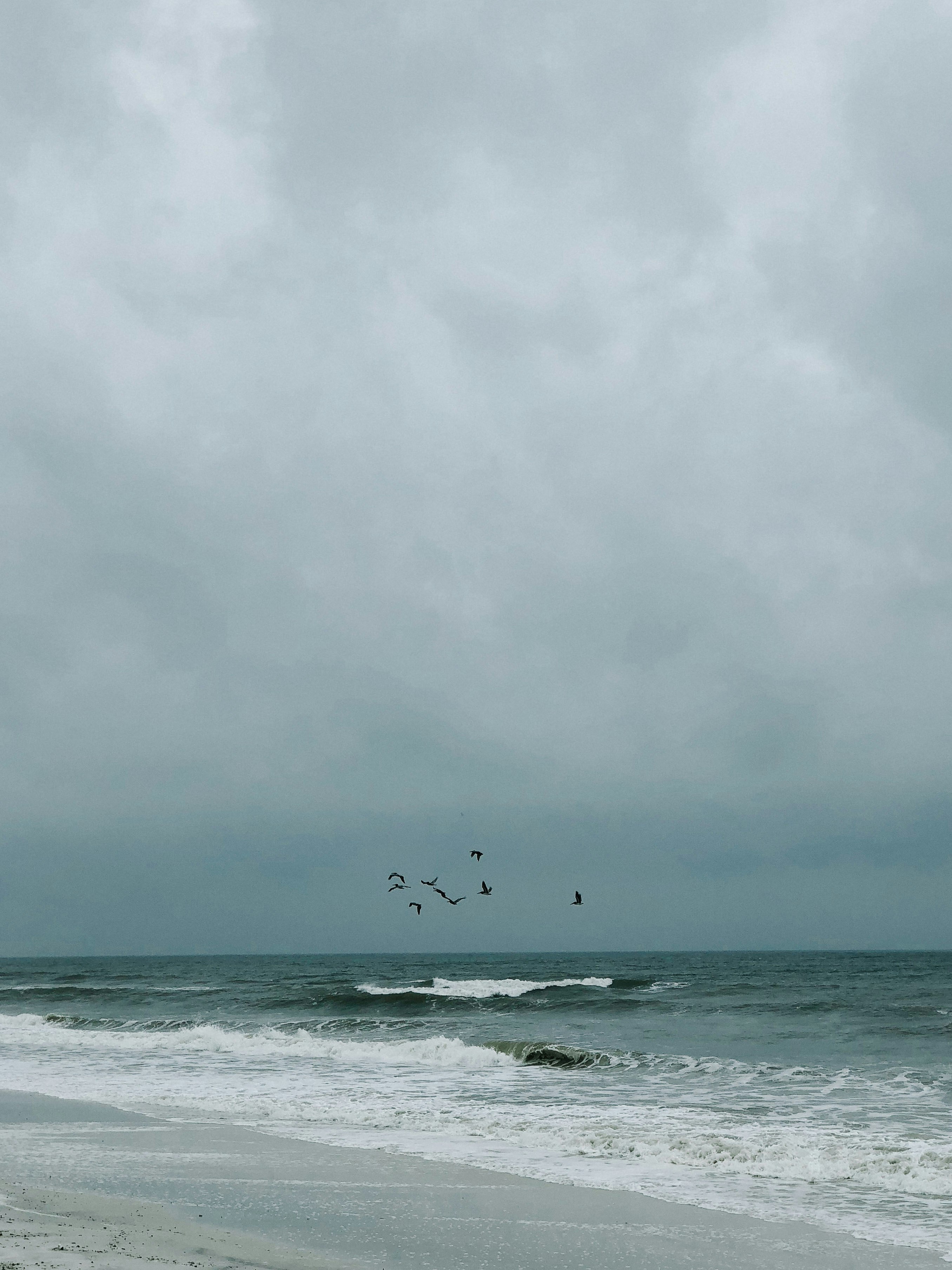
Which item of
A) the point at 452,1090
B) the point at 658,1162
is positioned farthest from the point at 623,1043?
the point at 658,1162

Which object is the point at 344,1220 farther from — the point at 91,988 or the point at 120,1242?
the point at 91,988

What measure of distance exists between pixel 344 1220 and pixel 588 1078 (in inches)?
543

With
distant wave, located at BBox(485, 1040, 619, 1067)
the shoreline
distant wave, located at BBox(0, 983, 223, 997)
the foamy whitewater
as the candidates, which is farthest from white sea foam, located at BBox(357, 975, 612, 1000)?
the shoreline

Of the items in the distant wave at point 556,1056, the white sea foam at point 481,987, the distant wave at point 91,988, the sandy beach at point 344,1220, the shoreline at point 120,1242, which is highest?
the shoreline at point 120,1242

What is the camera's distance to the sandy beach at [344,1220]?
10.3 m

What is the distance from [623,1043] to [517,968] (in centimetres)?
7926

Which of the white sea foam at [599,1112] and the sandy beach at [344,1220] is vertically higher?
the sandy beach at [344,1220]

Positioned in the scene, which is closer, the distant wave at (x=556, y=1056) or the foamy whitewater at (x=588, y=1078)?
the foamy whitewater at (x=588, y=1078)

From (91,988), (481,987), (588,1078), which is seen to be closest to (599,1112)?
(588,1078)

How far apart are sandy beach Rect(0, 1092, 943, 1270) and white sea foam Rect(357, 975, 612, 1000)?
1413 inches

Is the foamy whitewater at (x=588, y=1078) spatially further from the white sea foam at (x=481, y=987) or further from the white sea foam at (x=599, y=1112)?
the white sea foam at (x=481, y=987)

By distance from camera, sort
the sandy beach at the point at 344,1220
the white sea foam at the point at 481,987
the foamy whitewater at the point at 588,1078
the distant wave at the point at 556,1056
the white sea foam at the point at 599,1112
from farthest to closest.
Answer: the white sea foam at the point at 481,987 → the distant wave at the point at 556,1056 → the foamy whitewater at the point at 588,1078 → the white sea foam at the point at 599,1112 → the sandy beach at the point at 344,1220

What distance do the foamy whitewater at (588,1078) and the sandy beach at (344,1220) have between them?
106 centimetres

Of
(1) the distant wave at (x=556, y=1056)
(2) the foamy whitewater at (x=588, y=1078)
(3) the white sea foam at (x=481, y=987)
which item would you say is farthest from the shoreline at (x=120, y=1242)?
(3) the white sea foam at (x=481, y=987)
